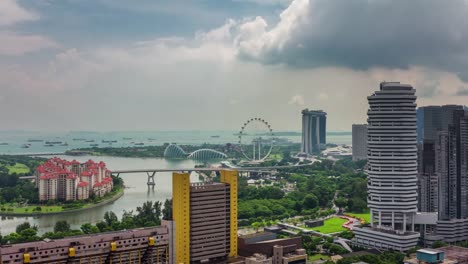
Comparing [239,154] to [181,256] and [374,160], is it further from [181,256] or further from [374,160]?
[181,256]

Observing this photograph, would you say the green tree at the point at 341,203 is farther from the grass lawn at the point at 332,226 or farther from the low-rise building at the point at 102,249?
the low-rise building at the point at 102,249

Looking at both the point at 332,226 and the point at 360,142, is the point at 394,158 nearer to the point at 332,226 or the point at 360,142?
the point at 332,226

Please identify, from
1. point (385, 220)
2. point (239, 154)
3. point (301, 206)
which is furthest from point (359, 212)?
point (239, 154)

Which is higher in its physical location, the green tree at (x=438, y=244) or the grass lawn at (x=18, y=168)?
the grass lawn at (x=18, y=168)

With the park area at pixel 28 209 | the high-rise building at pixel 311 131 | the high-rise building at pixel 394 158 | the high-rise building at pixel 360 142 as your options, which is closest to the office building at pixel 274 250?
the high-rise building at pixel 394 158

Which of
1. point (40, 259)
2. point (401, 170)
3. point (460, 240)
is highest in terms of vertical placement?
point (401, 170)

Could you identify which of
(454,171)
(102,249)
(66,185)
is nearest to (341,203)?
(454,171)
